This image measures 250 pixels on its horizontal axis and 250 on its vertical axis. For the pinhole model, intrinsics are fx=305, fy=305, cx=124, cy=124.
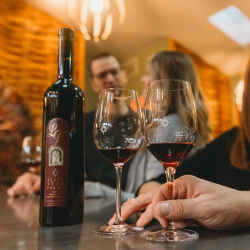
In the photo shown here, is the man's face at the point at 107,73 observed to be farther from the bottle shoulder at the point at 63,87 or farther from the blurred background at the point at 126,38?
the bottle shoulder at the point at 63,87

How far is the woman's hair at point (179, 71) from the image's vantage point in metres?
1.56

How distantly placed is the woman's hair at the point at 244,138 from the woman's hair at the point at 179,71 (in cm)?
48

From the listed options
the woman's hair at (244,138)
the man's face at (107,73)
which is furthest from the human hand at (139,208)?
the man's face at (107,73)

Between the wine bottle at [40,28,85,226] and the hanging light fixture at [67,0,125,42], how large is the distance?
1.12 metres

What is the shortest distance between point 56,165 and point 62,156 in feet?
0.07

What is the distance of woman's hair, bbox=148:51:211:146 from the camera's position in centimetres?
156

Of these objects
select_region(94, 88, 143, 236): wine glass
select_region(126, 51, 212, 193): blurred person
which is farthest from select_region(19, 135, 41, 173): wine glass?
select_region(94, 88, 143, 236): wine glass

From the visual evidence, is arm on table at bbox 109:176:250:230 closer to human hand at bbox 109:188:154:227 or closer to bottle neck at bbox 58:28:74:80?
human hand at bbox 109:188:154:227

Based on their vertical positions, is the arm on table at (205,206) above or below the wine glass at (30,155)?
below

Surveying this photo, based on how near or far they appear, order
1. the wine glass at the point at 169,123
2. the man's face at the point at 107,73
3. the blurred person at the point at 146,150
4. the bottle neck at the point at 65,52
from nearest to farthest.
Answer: the wine glass at the point at 169,123 < the bottle neck at the point at 65,52 < the blurred person at the point at 146,150 < the man's face at the point at 107,73

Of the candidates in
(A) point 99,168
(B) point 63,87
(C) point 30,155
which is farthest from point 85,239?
(A) point 99,168

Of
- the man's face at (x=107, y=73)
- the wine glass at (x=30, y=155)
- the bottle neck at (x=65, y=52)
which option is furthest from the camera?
the man's face at (x=107, y=73)

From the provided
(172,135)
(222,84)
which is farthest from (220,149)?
(222,84)

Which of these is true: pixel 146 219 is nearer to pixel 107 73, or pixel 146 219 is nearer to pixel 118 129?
pixel 118 129
